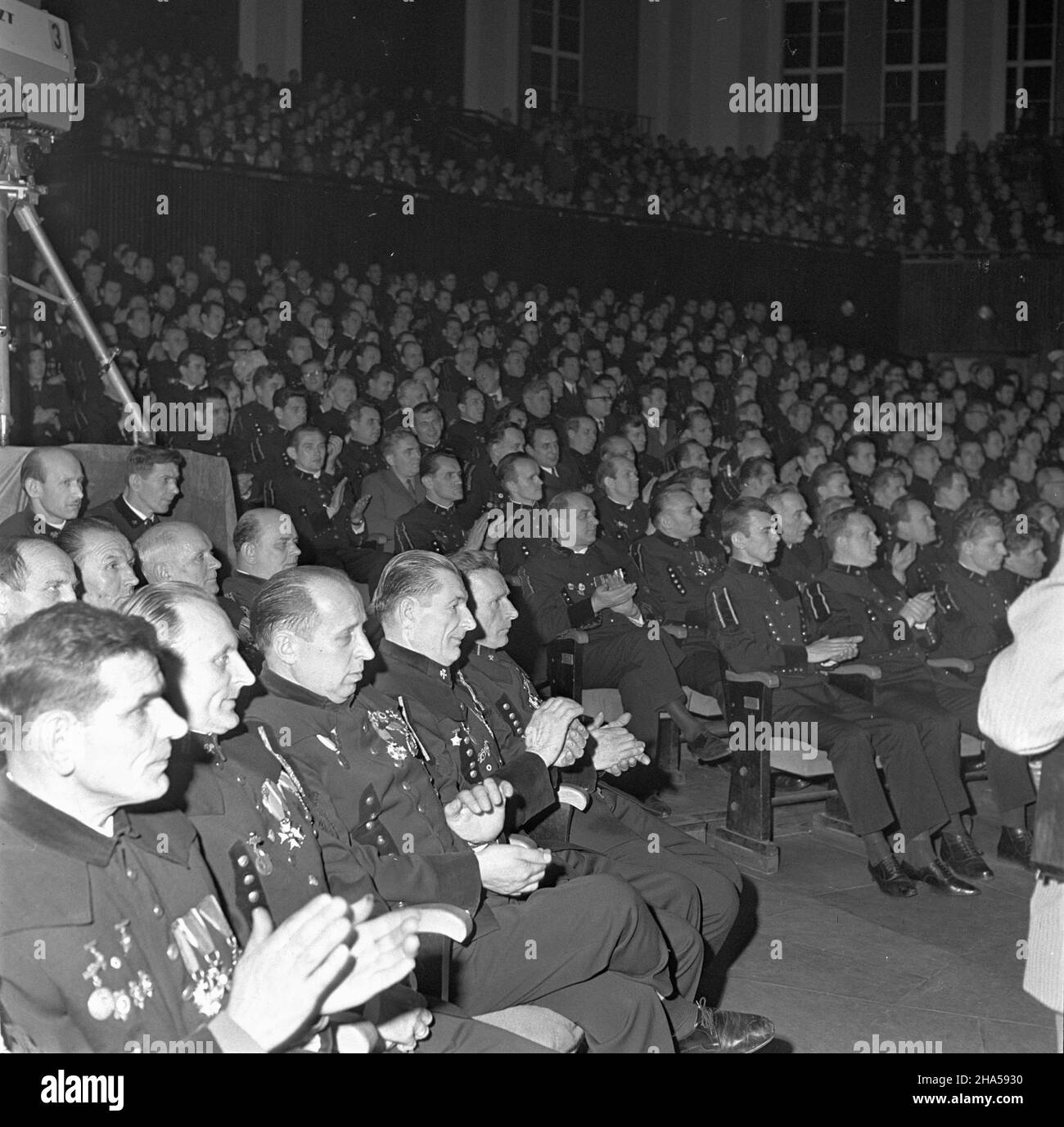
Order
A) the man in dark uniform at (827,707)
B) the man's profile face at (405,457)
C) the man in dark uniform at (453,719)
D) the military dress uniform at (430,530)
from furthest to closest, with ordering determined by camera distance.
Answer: the man's profile face at (405,457), the military dress uniform at (430,530), the man in dark uniform at (827,707), the man in dark uniform at (453,719)

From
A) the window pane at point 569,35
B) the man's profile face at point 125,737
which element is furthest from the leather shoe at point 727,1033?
the window pane at point 569,35

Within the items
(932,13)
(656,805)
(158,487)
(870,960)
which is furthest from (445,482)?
(932,13)

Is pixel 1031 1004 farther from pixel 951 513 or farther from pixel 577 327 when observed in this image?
pixel 577 327

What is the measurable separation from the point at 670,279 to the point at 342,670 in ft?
35.8

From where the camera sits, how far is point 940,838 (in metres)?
4.27

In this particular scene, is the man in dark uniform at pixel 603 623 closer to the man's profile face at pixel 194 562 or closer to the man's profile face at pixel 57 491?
the man's profile face at pixel 194 562

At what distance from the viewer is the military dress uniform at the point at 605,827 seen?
3.09 meters

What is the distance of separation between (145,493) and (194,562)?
101cm

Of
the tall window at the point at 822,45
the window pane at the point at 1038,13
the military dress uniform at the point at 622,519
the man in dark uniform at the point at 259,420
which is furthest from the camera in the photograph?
the tall window at the point at 822,45

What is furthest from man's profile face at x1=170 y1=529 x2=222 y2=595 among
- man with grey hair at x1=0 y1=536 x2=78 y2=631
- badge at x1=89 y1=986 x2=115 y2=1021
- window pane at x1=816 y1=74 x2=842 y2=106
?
window pane at x1=816 y1=74 x2=842 y2=106

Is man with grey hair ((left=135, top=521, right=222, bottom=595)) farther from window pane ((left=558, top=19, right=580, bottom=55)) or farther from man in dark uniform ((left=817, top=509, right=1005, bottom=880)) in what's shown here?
window pane ((left=558, top=19, right=580, bottom=55))

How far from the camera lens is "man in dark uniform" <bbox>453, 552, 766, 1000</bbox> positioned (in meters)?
3.10

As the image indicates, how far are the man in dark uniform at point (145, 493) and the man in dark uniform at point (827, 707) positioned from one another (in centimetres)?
208

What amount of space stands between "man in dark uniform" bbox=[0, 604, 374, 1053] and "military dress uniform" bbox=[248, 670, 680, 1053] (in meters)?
0.57
